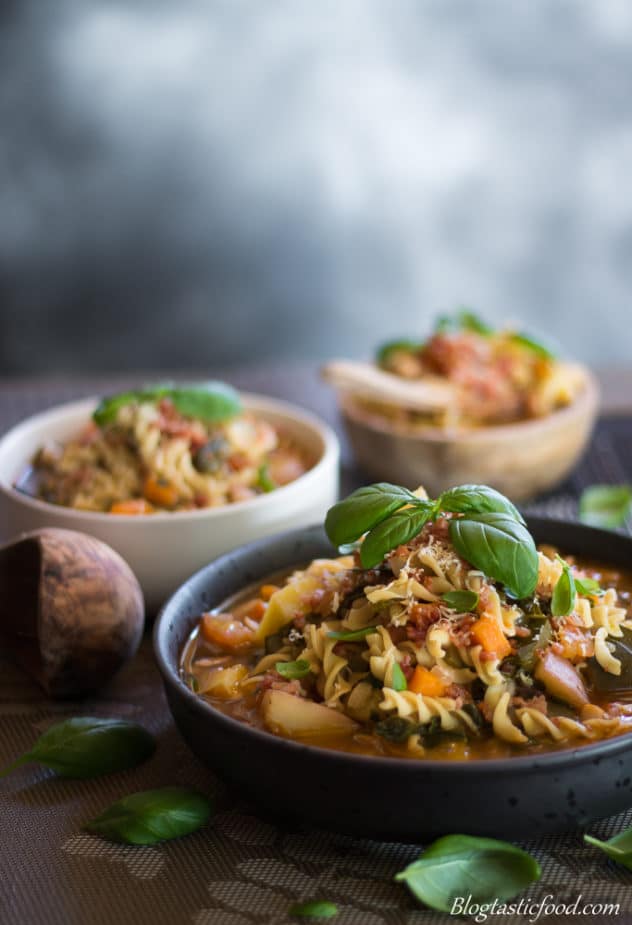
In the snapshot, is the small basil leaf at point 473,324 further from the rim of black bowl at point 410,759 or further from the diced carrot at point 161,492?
the rim of black bowl at point 410,759

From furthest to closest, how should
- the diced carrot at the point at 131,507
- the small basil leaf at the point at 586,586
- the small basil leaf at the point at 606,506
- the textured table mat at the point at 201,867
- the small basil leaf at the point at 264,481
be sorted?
the small basil leaf at the point at 606,506 → the small basil leaf at the point at 264,481 → the diced carrot at the point at 131,507 → the small basil leaf at the point at 586,586 → the textured table mat at the point at 201,867

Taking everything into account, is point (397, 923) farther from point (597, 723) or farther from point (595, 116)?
point (595, 116)

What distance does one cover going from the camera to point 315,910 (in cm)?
216

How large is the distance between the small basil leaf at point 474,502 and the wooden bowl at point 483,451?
5.32ft

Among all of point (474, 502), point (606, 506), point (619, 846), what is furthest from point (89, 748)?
point (606, 506)

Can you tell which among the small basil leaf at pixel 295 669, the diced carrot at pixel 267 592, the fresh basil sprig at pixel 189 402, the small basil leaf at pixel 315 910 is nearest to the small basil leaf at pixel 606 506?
the fresh basil sprig at pixel 189 402

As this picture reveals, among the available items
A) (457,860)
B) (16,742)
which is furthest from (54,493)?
(457,860)

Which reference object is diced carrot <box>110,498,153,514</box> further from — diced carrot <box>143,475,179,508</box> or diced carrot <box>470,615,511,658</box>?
diced carrot <box>470,615,511,658</box>

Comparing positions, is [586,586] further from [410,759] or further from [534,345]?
[534,345]

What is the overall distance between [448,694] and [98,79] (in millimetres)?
7704

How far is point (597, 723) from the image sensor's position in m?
2.32

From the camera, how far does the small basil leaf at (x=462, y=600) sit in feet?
7.97

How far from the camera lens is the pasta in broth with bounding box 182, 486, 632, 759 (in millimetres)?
2318

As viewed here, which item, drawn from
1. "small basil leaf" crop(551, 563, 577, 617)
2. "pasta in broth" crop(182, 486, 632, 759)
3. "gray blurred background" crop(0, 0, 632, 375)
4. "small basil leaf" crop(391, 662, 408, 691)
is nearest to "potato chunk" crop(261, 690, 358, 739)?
"pasta in broth" crop(182, 486, 632, 759)
